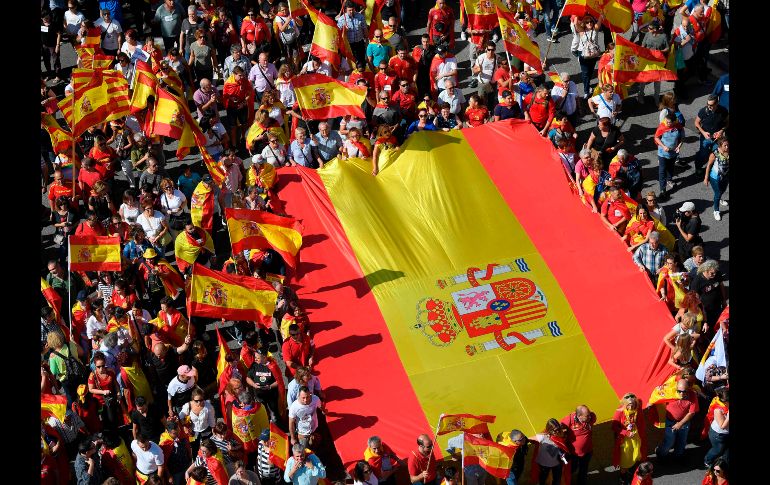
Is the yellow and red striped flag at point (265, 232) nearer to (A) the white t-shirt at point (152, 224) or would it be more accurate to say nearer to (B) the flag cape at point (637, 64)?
(A) the white t-shirt at point (152, 224)

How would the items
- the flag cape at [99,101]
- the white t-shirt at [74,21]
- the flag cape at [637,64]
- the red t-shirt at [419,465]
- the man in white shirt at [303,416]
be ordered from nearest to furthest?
the red t-shirt at [419,465], the man in white shirt at [303,416], the flag cape at [99,101], the flag cape at [637,64], the white t-shirt at [74,21]

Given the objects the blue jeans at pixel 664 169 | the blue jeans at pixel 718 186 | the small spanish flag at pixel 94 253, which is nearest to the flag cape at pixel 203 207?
the small spanish flag at pixel 94 253

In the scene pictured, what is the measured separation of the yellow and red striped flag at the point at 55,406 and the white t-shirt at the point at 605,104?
1046 centimetres

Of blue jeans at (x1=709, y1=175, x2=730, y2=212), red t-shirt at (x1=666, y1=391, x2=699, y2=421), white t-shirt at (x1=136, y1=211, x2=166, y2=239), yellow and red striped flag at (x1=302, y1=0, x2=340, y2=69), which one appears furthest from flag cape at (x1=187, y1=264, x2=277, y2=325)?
blue jeans at (x1=709, y1=175, x2=730, y2=212)

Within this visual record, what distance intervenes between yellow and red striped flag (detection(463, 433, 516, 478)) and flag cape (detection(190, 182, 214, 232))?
6353mm

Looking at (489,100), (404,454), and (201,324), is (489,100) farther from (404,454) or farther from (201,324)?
(404,454)

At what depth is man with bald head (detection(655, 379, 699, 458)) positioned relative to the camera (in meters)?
13.8

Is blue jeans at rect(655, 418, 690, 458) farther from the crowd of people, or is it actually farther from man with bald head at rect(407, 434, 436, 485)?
man with bald head at rect(407, 434, 436, 485)

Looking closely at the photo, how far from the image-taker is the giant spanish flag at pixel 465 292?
48.5 ft

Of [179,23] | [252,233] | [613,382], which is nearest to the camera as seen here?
[613,382]

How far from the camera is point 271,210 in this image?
1781 centimetres

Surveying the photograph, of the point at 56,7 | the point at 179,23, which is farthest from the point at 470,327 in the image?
the point at 56,7
